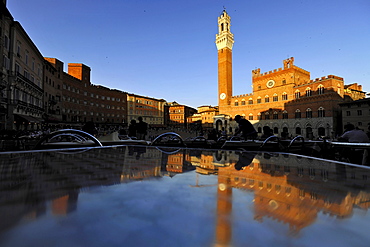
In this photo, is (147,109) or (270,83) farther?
(147,109)

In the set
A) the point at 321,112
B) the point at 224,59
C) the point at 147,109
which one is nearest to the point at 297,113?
the point at 321,112

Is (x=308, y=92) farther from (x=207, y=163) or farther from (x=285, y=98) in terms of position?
(x=207, y=163)

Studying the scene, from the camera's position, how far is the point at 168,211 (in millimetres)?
754

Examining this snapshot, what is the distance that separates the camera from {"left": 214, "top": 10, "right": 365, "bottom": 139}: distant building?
87.1ft

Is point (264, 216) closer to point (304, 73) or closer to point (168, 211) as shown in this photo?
point (168, 211)

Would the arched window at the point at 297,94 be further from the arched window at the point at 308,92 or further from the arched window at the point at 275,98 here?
the arched window at the point at 275,98

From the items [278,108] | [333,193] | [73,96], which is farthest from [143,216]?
[73,96]

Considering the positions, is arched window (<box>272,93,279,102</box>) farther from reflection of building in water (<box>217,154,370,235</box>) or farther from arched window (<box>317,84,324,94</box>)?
reflection of building in water (<box>217,154,370,235</box>)

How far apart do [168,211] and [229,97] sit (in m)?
41.2

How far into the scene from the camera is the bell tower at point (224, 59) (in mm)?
39969

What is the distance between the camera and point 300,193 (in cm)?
98

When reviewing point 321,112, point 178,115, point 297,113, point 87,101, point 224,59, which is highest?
point 224,59

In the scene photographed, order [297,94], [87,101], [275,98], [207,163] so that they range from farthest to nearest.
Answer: [87,101] < [275,98] < [297,94] < [207,163]

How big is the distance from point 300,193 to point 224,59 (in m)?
42.7
